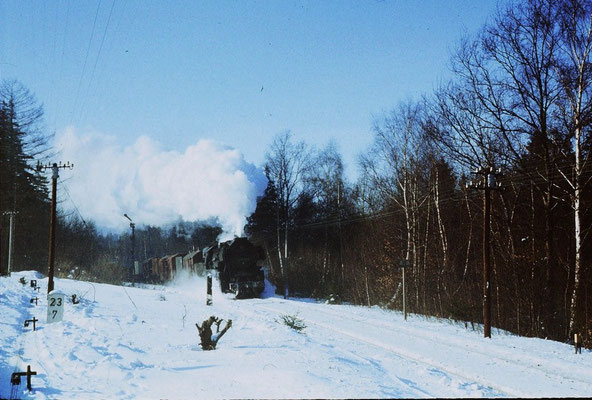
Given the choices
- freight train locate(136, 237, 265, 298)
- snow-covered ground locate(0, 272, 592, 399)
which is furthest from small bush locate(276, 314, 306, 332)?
freight train locate(136, 237, 265, 298)

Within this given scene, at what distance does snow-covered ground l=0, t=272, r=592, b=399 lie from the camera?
7.32 metres

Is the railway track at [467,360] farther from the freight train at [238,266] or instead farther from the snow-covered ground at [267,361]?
the freight train at [238,266]

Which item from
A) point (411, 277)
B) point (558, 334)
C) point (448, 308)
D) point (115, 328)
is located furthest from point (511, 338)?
point (115, 328)

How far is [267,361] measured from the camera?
916 centimetres

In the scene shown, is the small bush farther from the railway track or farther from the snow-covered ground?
the railway track

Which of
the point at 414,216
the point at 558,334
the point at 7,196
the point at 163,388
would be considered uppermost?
the point at 7,196

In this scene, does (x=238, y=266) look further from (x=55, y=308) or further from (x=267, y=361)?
(x=267, y=361)

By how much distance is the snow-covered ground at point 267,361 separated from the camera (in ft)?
24.0

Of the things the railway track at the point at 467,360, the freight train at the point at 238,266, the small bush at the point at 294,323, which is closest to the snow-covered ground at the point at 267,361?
the railway track at the point at 467,360

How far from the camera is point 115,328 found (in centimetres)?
1368

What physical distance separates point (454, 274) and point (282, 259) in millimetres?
16999

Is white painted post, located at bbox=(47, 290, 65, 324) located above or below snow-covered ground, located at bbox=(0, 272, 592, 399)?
above

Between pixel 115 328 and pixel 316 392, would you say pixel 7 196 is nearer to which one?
pixel 115 328

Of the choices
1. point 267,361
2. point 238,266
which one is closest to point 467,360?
point 267,361
